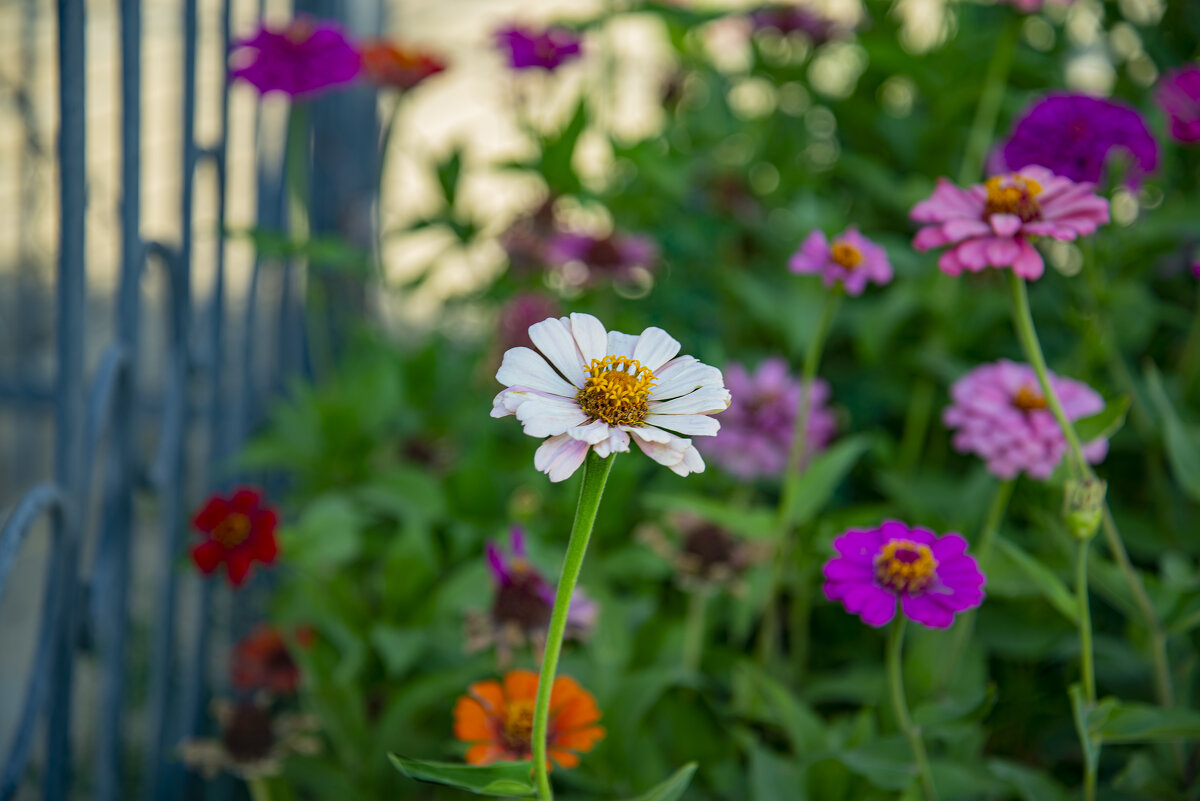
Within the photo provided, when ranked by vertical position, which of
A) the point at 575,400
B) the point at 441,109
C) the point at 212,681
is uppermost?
the point at 441,109

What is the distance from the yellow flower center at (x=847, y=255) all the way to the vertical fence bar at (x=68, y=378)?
0.50m

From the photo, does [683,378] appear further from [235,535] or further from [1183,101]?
[1183,101]

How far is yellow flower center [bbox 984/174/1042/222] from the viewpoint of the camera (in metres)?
0.51

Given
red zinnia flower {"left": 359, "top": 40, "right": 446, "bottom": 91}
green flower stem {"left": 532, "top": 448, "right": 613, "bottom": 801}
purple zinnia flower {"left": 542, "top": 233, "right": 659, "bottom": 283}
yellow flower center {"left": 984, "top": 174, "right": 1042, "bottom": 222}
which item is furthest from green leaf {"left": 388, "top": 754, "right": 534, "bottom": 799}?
red zinnia flower {"left": 359, "top": 40, "right": 446, "bottom": 91}

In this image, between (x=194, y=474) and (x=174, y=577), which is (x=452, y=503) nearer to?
(x=174, y=577)

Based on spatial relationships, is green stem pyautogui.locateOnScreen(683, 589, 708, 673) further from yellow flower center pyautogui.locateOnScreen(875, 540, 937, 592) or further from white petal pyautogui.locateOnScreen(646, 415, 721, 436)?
white petal pyautogui.locateOnScreen(646, 415, 721, 436)

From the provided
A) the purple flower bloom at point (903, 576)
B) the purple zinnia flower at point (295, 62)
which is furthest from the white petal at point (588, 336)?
the purple zinnia flower at point (295, 62)

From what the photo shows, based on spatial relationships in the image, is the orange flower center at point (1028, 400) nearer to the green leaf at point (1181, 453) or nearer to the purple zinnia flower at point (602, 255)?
the green leaf at point (1181, 453)

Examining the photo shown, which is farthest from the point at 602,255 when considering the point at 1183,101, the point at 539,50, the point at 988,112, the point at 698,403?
the point at 698,403

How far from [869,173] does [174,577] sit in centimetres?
89

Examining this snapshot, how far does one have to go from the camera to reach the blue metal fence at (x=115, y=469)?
634 mm

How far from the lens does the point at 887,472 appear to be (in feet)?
3.15

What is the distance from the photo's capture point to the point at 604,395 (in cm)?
41

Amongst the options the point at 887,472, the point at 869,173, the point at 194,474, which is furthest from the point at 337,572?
the point at 194,474
